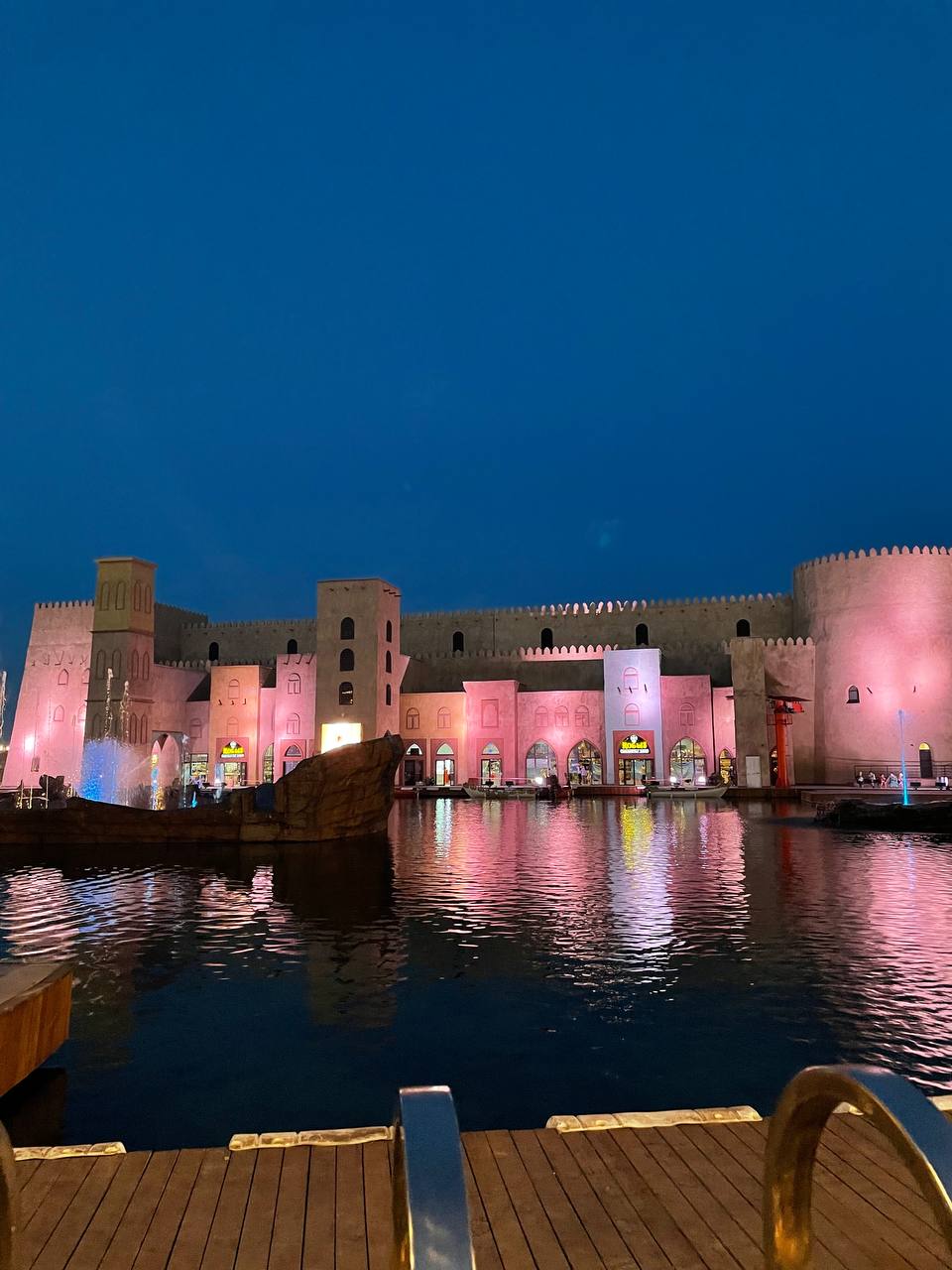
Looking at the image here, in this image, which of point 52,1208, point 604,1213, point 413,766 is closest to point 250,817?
point 52,1208

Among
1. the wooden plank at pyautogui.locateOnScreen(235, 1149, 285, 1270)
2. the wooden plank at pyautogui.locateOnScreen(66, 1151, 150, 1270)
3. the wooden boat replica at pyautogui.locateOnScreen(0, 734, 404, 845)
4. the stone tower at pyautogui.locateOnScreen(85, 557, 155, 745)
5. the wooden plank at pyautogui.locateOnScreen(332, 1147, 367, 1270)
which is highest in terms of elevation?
the stone tower at pyautogui.locateOnScreen(85, 557, 155, 745)

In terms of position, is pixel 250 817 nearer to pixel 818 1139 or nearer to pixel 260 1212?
pixel 260 1212

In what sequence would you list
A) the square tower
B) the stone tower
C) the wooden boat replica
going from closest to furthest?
the wooden boat replica, the stone tower, the square tower

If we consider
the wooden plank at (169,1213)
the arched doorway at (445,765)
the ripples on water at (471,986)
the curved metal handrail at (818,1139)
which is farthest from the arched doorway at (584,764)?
the curved metal handrail at (818,1139)

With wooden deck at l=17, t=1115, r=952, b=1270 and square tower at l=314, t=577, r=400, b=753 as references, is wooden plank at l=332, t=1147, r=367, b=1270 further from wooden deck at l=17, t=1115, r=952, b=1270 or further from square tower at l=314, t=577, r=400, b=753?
square tower at l=314, t=577, r=400, b=753

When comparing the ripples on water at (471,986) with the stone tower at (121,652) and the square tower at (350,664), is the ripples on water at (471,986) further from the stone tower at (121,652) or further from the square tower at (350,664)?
the square tower at (350,664)

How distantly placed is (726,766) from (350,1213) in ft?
125

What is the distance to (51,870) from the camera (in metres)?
16.2

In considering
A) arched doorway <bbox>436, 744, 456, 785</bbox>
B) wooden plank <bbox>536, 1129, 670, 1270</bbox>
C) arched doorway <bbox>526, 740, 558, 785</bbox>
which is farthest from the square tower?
wooden plank <bbox>536, 1129, 670, 1270</bbox>

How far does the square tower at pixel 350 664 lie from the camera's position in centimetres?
4072

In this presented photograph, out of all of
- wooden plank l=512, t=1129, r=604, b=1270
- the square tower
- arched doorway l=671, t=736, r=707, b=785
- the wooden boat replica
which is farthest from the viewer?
the square tower

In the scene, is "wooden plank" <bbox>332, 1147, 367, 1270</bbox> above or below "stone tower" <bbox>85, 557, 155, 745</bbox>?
below

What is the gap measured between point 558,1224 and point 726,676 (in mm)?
41744

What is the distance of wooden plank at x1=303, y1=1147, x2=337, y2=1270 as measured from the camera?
309cm
